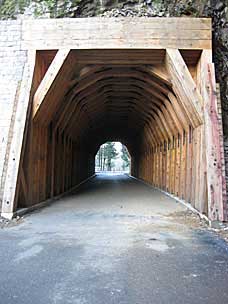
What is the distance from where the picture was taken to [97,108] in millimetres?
12047

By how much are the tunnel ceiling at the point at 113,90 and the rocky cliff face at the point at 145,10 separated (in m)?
0.99

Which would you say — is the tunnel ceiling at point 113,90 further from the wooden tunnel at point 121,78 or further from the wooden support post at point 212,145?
the wooden support post at point 212,145

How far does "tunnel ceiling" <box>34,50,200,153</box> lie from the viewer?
23.2ft

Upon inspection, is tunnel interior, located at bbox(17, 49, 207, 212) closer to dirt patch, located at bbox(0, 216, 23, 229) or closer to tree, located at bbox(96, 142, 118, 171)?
dirt patch, located at bbox(0, 216, 23, 229)

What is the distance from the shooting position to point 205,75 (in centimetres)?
643

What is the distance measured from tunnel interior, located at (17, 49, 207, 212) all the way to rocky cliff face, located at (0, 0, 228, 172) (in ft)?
3.14

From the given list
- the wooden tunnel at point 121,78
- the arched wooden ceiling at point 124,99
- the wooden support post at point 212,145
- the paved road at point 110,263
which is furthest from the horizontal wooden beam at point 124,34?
the paved road at point 110,263

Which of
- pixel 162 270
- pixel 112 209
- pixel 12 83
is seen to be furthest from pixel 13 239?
pixel 12 83

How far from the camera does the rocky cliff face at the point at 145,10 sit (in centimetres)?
732

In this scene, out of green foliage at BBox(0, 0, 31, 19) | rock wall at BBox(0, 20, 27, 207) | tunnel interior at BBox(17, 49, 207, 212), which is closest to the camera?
rock wall at BBox(0, 20, 27, 207)

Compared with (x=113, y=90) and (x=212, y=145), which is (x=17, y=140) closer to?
(x=212, y=145)

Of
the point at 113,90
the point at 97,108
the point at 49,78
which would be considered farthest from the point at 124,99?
the point at 49,78

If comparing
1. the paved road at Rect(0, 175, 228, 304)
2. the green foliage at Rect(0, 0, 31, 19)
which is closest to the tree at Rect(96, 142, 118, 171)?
the green foliage at Rect(0, 0, 31, 19)

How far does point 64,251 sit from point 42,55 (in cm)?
486
